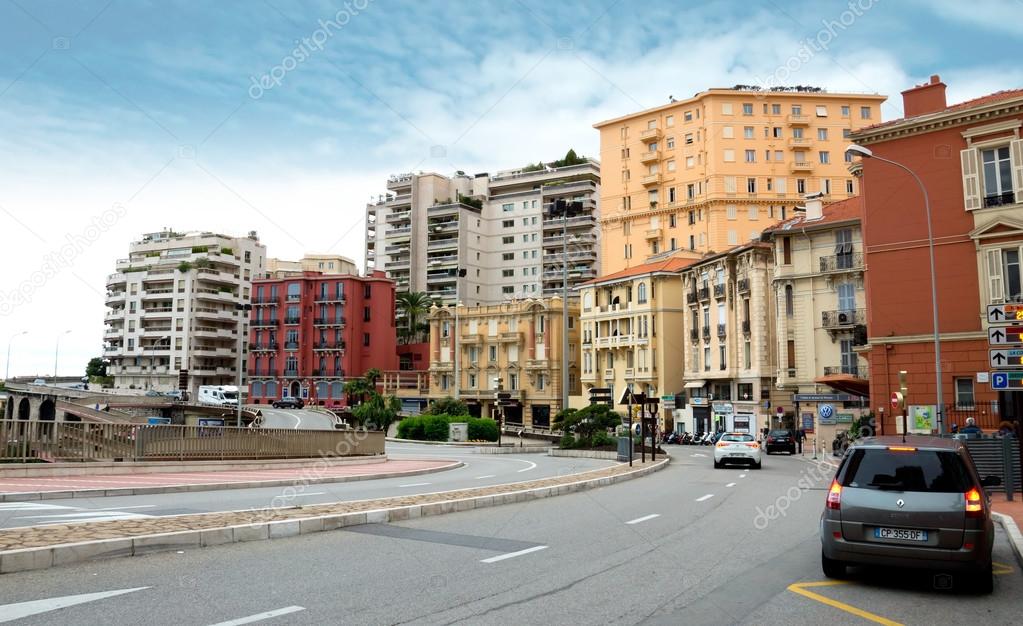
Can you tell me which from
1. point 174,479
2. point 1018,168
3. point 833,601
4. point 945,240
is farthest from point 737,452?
point 833,601

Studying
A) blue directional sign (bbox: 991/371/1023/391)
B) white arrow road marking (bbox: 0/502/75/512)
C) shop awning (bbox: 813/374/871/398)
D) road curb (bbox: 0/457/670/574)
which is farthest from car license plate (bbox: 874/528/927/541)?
shop awning (bbox: 813/374/871/398)

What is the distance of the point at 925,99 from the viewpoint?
107ft

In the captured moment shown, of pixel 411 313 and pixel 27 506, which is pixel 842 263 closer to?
pixel 27 506

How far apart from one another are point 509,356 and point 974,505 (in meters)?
74.4

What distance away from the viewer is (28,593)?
692cm

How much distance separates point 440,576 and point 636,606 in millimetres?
2102

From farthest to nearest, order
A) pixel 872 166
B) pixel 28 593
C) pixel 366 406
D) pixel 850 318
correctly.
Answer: pixel 366 406, pixel 850 318, pixel 872 166, pixel 28 593

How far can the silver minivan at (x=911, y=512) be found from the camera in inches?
300

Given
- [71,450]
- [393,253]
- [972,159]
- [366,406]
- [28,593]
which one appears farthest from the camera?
[393,253]

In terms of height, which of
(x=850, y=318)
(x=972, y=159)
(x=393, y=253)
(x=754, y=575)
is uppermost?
(x=393, y=253)

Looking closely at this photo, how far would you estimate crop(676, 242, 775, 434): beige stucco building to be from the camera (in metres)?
56.9

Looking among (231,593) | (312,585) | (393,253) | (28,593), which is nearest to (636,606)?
(312,585)

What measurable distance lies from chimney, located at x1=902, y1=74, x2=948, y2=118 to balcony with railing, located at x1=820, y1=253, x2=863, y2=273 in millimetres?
18506

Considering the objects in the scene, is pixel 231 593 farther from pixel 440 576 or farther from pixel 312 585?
pixel 440 576
